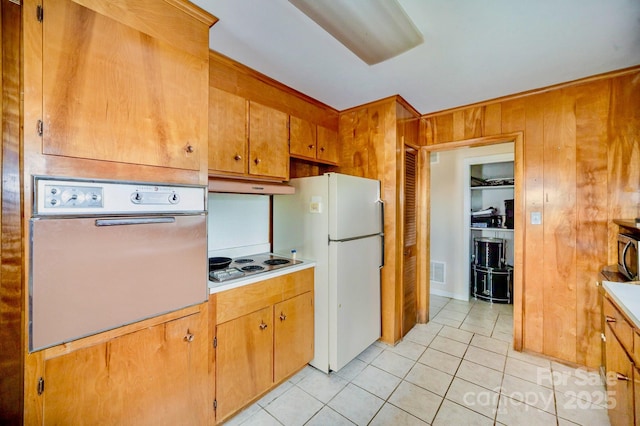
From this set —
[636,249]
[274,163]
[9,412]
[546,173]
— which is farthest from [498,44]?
[9,412]

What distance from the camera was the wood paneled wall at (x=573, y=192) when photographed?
2.06 metres

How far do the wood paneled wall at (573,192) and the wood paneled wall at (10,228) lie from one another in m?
3.35

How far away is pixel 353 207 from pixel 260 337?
1242mm

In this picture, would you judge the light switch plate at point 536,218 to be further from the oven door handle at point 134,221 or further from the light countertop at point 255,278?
the oven door handle at point 134,221

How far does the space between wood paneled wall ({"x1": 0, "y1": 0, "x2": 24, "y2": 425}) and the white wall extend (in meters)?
4.24

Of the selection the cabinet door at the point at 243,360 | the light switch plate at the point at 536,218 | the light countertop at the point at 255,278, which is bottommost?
the cabinet door at the point at 243,360

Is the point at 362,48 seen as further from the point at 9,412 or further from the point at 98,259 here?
the point at 9,412

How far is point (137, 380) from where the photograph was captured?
1.21 m

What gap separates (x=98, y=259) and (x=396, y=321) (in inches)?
97.7

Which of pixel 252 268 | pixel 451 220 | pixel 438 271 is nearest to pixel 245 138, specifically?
pixel 252 268

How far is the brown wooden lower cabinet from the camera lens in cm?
160

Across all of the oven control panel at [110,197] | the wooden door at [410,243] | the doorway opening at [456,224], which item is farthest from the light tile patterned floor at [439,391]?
the oven control panel at [110,197]

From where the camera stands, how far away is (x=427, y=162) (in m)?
3.07

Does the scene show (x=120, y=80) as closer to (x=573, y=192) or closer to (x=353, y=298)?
(x=353, y=298)
